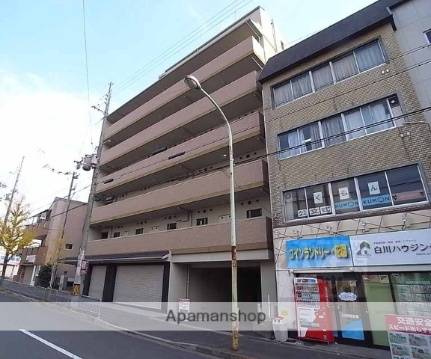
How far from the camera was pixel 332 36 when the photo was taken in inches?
542

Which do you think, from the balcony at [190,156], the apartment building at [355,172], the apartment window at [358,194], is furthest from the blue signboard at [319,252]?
the balcony at [190,156]

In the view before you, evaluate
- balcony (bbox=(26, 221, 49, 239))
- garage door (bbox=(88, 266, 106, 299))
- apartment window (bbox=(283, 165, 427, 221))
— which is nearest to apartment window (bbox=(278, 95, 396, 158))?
apartment window (bbox=(283, 165, 427, 221))

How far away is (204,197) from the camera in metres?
17.0

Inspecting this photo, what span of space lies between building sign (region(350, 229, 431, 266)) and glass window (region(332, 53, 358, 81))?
23.6ft

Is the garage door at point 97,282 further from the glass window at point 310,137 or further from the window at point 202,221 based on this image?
the glass window at point 310,137

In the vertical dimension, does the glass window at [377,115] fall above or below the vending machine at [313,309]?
above

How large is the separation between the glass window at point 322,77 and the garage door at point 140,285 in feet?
45.7

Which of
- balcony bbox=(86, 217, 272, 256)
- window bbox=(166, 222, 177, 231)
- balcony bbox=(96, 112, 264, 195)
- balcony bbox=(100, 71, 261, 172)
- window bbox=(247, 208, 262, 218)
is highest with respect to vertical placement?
balcony bbox=(100, 71, 261, 172)

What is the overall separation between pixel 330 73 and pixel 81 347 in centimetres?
1451

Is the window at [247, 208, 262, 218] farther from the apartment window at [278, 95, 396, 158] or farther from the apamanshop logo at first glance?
the apamanshop logo

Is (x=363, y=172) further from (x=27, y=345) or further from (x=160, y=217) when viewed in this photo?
(x=160, y=217)

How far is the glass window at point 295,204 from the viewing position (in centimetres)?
1262

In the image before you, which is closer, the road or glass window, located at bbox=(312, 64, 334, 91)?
the road

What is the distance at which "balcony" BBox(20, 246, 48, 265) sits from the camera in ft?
107
